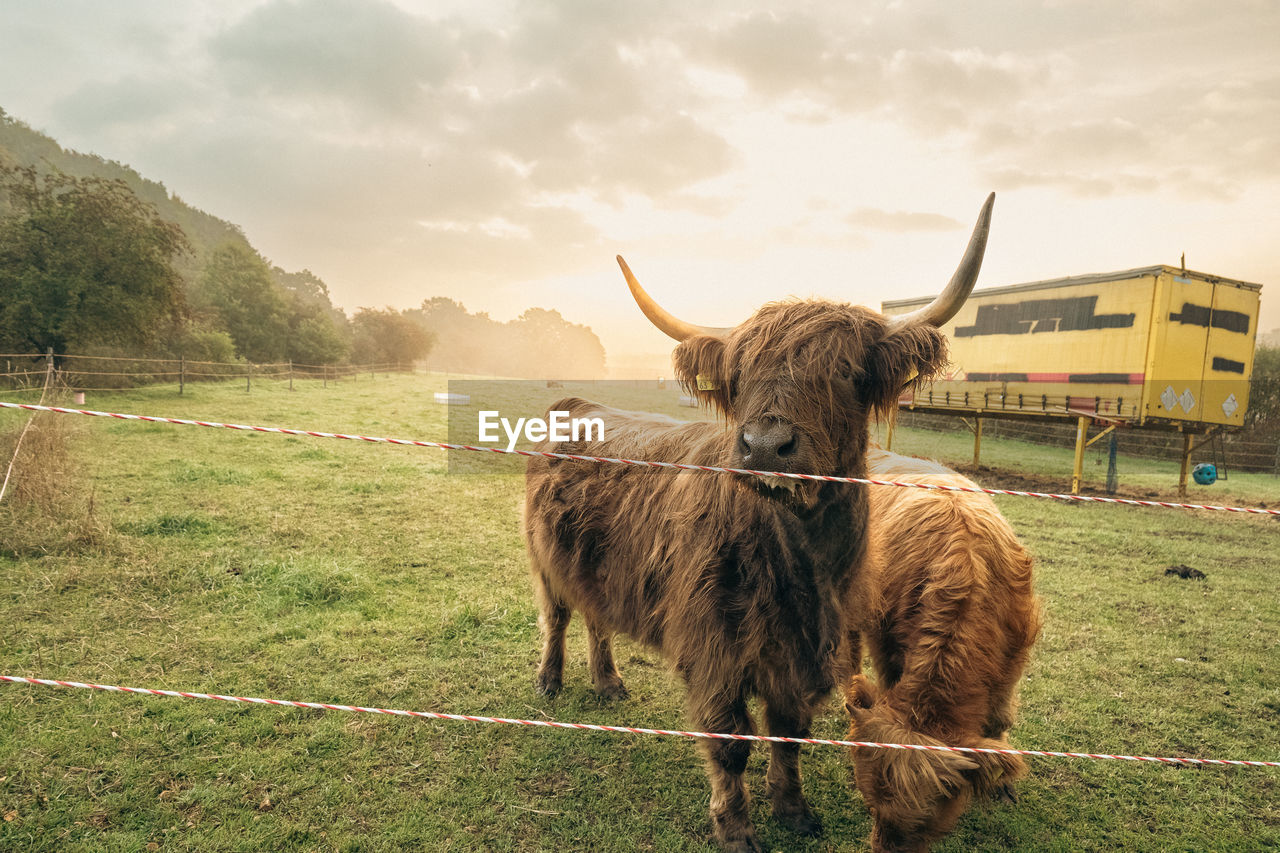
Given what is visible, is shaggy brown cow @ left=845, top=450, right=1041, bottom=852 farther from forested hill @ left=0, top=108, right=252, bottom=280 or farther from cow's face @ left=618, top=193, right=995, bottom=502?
forested hill @ left=0, top=108, right=252, bottom=280

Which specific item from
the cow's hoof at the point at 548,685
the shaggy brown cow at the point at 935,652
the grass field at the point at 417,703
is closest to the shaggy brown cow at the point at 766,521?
the shaggy brown cow at the point at 935,652

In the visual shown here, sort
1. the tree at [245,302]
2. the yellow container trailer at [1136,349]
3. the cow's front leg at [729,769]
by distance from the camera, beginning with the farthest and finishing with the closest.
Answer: the tree at [245,302], the yellow container trailer at [1136,349], the cow's front leg at [729,769]

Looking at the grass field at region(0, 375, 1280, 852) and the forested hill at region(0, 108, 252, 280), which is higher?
the forested hill at region(0, 108, 252, 280)

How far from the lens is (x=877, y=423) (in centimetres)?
238

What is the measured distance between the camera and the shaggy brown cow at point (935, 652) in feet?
6.40

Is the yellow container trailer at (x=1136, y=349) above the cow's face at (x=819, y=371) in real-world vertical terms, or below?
above

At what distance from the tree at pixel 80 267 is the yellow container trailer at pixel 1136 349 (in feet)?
86.8

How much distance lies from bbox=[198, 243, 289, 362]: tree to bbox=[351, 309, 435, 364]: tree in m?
16.5

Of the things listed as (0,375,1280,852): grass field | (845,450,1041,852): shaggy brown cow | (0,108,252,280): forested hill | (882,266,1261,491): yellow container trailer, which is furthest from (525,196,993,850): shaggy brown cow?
(0,108,252,280): forested hill

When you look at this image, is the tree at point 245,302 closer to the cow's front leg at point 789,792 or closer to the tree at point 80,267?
the tree at point 80,267

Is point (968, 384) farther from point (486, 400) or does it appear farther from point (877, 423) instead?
point (486, 400)

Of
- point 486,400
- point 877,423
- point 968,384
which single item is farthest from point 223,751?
point 486,400

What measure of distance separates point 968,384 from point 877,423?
46.8 feet

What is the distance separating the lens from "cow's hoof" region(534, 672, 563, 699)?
146 inches
